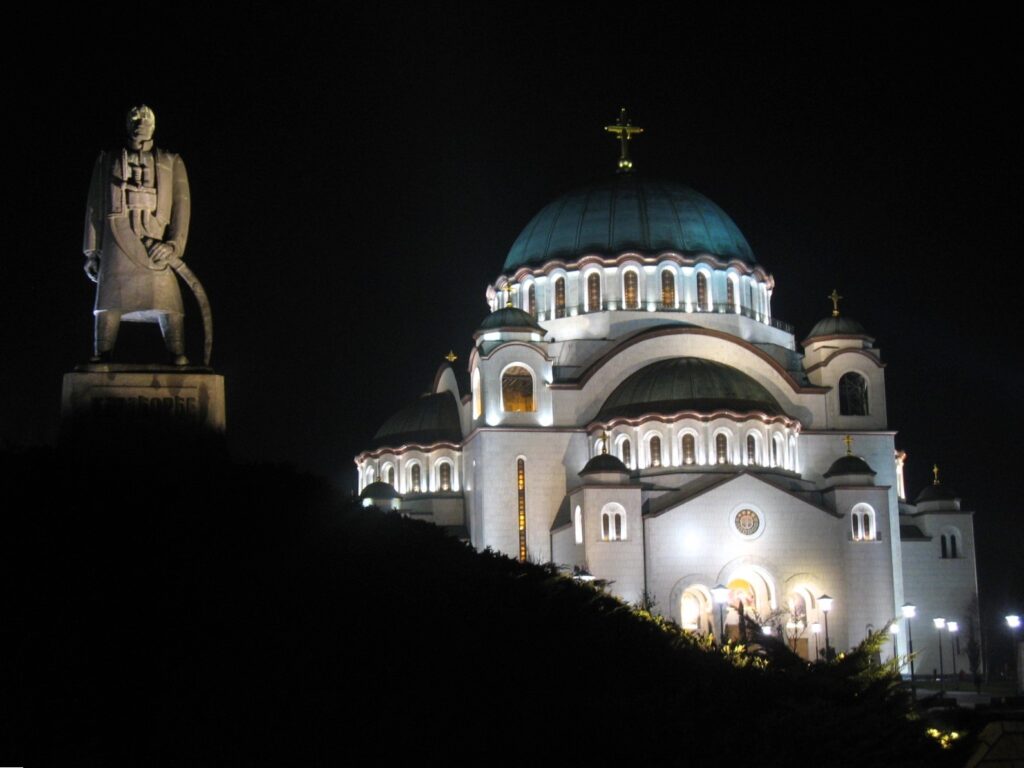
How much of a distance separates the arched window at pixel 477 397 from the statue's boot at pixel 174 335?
29059mm

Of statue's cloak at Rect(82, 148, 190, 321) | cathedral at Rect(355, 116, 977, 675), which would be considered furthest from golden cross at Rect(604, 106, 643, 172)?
statue's cloak at Rect(82, 148, 190, 321)

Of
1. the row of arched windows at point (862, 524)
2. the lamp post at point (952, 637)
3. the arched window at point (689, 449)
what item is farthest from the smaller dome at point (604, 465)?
the lamp post at point (952, 637)

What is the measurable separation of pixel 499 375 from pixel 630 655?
29099 millimetres

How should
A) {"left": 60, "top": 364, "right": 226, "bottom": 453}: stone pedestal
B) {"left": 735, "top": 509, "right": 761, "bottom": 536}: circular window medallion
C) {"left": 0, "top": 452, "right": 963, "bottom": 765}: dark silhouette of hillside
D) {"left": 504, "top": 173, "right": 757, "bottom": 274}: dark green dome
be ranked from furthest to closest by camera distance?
1. {"left": 504, "top": 173, "right": 757, "bottom": 274}: dark green dome
2. {"left": 735, "top": 509, "right": 761, "bottom": 536}: circular window medallion
3. {"left": 60, "top": 364, "right": 226, "bottom": 453}: stone pedestal
4. {"left": 0, "top": 452, "right": 963, "bottom": 765}: dark silhouette of hillside

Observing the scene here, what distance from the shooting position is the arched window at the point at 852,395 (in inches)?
1929

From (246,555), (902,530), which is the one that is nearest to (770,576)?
(902,530)

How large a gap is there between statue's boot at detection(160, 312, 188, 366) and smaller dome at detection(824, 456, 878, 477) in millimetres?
29420

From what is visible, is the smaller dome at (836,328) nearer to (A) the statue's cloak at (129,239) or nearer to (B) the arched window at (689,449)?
(B) the arched window at (689,449)

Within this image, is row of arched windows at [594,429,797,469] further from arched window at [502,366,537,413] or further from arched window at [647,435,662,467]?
arched window at [502,366,537,413]

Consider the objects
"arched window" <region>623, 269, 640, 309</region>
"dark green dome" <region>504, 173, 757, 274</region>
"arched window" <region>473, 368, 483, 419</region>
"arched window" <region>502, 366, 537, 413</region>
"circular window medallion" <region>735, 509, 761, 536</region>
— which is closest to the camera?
"circular window medallion" <region>735, 509, 761, 536</region>

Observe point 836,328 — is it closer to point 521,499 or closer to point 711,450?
point 711,450

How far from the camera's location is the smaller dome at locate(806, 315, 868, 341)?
49.6 meters

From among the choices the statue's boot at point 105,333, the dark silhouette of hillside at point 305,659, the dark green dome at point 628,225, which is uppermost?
the dark green dome at point 628,225

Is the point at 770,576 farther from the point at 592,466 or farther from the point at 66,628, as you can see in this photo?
the point at 66,628
